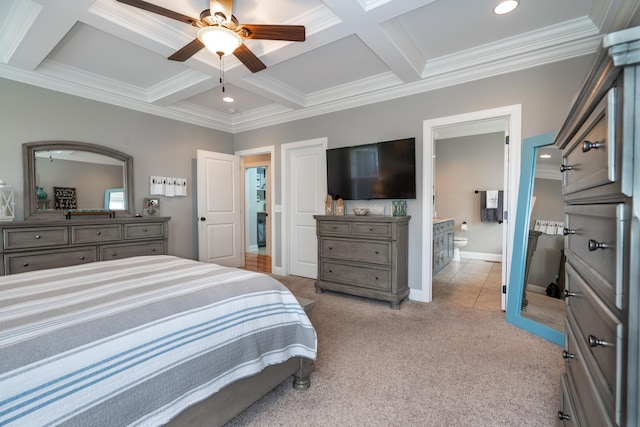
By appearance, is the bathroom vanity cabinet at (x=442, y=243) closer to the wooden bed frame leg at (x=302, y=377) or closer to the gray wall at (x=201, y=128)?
the gray wall at (x=201, y=128)

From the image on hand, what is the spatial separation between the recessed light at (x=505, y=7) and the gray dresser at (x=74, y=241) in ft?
13.4

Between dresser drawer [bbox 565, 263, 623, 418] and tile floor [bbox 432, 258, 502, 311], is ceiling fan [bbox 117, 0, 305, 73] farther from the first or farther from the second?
tile floor [bbox 432, 258, 502, 311]

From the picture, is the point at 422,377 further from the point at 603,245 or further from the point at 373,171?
the point at 373,171

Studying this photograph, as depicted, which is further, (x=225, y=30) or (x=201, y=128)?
(x=201, y=128)

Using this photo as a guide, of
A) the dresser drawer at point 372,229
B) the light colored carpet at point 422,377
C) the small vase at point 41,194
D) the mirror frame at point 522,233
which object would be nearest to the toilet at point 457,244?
the light colored carpet at point 422,377

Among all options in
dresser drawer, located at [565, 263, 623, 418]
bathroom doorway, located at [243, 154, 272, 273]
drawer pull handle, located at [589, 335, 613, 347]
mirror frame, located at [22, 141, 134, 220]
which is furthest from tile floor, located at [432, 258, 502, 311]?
mirror frame, located at [22, 141, 134, 220]

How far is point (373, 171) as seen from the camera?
3609 mm

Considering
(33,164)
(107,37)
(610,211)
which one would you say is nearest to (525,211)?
(610,211)

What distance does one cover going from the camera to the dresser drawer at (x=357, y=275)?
327cm

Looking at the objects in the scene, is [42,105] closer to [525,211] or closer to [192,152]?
[192,152]

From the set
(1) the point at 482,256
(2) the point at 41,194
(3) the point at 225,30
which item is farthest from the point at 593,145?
(1) the point at 482,256

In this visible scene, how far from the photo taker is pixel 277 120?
15.2 ft

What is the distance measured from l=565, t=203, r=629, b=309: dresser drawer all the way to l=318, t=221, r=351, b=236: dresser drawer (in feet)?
8.16

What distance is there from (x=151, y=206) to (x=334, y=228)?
261 cm
